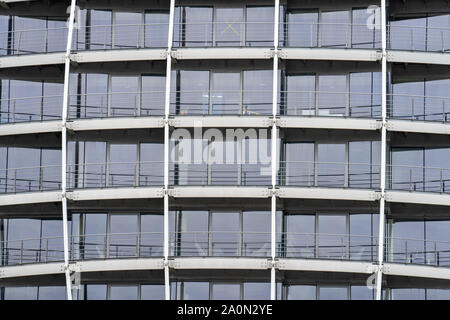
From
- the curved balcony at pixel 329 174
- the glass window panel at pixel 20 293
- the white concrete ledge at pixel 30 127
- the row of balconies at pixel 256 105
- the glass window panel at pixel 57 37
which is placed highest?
the glass window panel at pixel 57 37

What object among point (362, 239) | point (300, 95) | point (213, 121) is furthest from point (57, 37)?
point (362, 239)

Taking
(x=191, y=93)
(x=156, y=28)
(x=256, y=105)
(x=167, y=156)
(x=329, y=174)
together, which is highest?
(x=156, y=28)

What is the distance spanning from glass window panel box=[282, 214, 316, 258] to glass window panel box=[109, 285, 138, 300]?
459 cm

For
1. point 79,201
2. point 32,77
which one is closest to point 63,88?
point 32,77

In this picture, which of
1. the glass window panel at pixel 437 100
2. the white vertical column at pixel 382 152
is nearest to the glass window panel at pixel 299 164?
the white vertical column at pixel 382 152

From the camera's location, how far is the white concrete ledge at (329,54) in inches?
1393

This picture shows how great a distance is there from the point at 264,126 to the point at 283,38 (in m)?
3.36

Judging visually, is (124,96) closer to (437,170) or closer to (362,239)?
(362,239)

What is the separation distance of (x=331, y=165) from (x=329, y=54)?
326 cm

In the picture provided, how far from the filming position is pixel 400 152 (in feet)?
120

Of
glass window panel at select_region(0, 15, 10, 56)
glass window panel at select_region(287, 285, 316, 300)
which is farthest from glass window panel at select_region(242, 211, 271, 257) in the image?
glass window panel at select_region(0, 15, 10, 56)

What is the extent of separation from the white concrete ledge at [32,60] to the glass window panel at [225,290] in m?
8.08

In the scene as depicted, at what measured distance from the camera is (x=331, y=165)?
35.9 m

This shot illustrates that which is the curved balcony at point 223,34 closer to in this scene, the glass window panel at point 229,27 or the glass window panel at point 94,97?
the glass window panel at point 229,27
